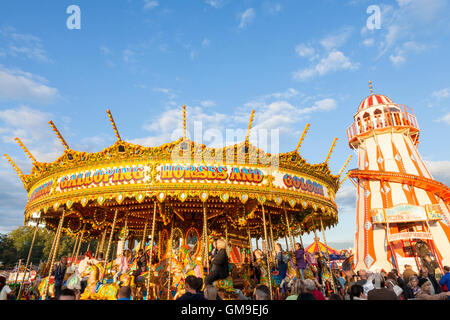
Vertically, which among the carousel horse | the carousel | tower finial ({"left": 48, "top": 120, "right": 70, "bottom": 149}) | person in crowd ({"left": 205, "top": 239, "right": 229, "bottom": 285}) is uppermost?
tower finial ({"left": 48, "top": 120, "right": 70, "bottom": 149})

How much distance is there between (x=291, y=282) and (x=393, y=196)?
628 inches

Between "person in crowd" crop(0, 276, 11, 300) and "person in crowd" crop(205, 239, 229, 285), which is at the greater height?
"person in crowd" crop(205, 239, 229, 285)

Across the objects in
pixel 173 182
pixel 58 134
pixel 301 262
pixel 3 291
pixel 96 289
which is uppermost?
pixel 58 134

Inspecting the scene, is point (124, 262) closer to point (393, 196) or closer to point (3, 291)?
point (3, 291)

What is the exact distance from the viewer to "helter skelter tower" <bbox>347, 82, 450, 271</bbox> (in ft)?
57.9

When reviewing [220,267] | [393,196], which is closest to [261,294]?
[220,267]

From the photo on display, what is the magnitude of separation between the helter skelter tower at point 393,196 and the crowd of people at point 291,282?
9747 millimetres

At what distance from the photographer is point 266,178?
8297 mm

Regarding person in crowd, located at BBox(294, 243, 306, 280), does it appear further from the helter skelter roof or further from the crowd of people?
the helter skelter roof

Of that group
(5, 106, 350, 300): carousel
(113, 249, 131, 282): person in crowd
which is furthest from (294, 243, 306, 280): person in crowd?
(113, 249, 131, 282): person in crowd

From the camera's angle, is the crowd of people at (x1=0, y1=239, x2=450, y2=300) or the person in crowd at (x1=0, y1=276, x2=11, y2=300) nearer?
the crowd of people at (x1=0, y1=239, x2=450, y2=300)

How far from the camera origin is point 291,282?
7.79 meters
